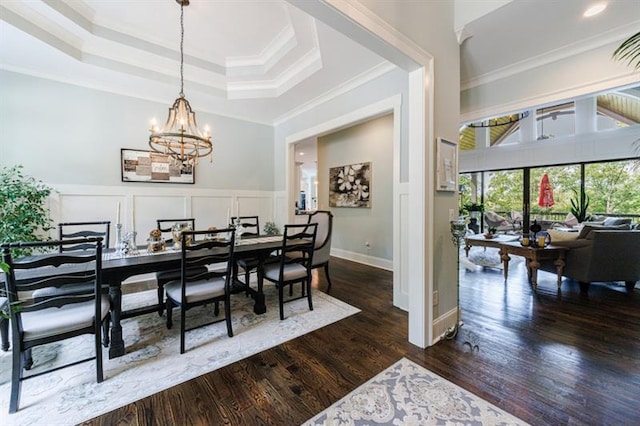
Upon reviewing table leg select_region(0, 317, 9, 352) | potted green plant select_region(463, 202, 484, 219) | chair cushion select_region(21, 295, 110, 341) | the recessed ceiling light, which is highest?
the recessed ceiling light

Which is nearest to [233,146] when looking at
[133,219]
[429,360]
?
[133,219]

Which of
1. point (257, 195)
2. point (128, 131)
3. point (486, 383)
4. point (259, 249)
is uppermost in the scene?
point (128, 131)

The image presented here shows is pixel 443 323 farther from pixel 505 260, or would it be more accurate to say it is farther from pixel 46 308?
pixel 46 308

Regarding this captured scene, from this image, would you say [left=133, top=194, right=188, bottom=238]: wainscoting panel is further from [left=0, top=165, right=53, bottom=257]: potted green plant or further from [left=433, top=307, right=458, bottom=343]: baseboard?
[left=433, top=307, right=458, bottom=343]: baseboard

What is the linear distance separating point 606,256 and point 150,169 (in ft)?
22.1

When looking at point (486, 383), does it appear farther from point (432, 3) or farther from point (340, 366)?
point (432, 3)

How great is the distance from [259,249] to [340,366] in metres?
1.40

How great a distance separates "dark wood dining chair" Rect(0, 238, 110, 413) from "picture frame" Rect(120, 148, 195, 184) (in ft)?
8.20

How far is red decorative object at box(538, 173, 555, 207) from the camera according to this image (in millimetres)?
6889

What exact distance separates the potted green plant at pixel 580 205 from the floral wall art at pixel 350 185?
18.7ft

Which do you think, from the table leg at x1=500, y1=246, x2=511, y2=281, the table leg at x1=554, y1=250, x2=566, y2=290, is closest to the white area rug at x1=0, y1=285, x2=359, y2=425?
the table leg at x1=500, y1=246, x2=511, y2=281

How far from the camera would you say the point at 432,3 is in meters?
2.34

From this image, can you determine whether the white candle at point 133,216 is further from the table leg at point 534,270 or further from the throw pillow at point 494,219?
the throw pillow at point 494,219

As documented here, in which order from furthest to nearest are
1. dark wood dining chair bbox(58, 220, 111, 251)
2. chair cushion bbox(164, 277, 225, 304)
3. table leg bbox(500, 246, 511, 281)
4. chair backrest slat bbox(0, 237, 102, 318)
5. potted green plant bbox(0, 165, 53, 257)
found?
table leg bbox(500, 246, 511, 281), potted green plant bbox(0, 165, 53, 257), dark wood dining chair bbox(58, 220, 111, 251), chair cushion bbox(164, 277, 225, 304), chair backrest slat bbox(0, 237, 102, 318)
